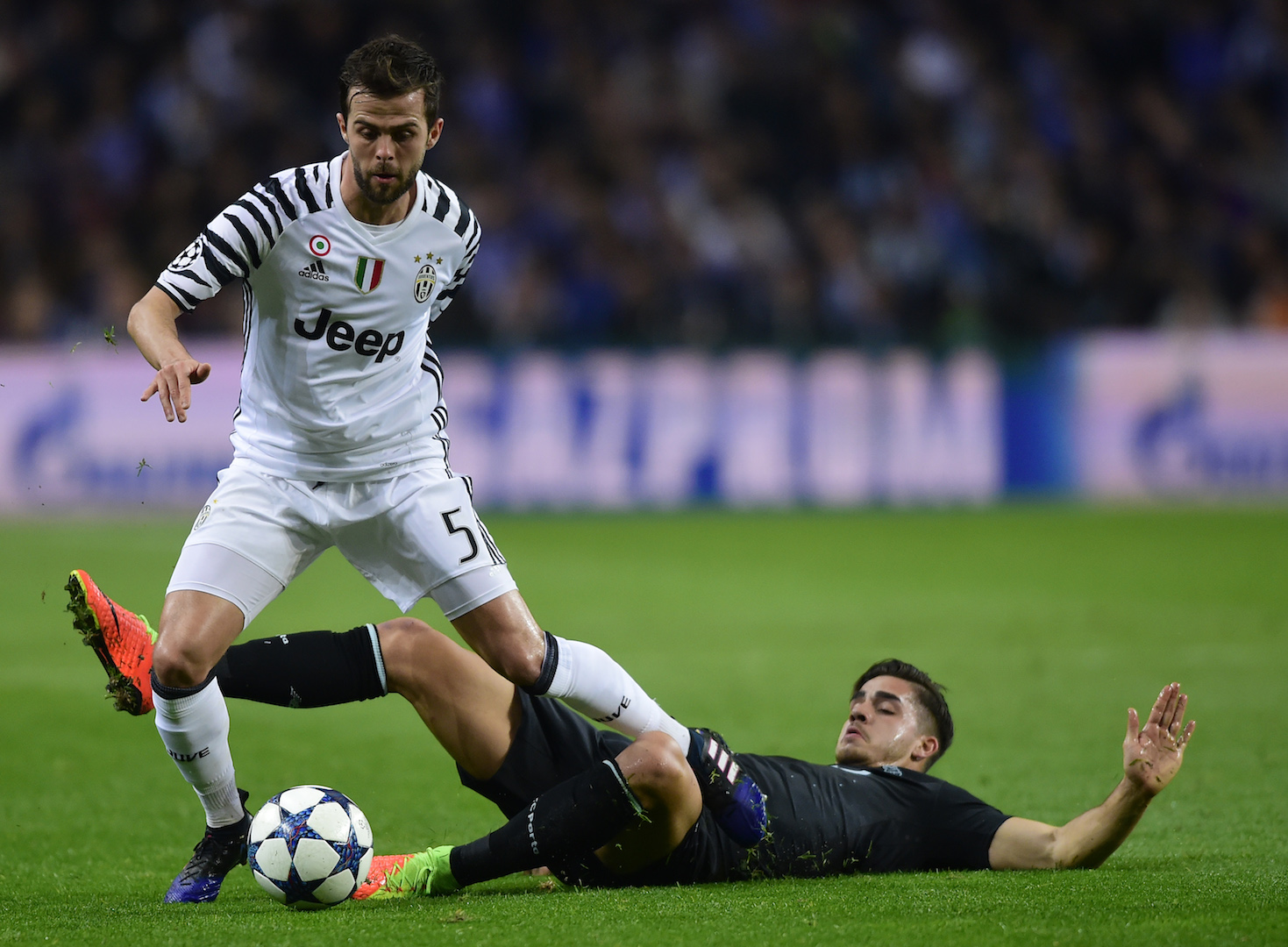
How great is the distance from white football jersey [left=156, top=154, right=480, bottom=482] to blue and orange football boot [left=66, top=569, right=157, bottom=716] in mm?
584

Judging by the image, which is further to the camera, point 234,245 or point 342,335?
point 342,335

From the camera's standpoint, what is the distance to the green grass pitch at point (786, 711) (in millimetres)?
3627

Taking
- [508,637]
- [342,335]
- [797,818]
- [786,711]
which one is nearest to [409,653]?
[508,637]

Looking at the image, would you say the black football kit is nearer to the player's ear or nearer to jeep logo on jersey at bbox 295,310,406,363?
the player's ear

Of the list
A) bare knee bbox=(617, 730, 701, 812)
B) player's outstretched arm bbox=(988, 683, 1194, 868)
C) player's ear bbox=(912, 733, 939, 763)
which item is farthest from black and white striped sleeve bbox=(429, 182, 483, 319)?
player's outstretched arm bbox=(988, 683, 1194, 868)

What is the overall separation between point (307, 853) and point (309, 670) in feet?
2.09

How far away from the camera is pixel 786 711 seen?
6.89m

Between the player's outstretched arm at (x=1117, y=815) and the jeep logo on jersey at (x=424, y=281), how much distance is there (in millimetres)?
2221

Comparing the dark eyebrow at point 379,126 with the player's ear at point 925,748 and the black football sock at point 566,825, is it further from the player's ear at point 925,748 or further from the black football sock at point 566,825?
the player's ear at point 925,748

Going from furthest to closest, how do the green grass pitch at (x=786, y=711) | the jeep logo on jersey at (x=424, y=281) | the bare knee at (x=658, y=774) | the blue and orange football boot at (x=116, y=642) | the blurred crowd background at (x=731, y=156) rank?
the blurred crowd background at (x=731, y=156) < the jeep logo on jersey at (x=424, y=281) < the blue and orange football boot at (x=116, y=642) < the bare knee at (x=658, y=774) < the green grass pitch at (x=786, y=711)

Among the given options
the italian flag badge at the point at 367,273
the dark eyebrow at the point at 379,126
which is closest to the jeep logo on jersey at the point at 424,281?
the italian flag badge at the point at 367,273

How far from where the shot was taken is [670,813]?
3.90 m

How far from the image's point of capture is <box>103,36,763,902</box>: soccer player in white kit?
164 inches

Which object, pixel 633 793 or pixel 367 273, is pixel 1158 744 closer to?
pixel 633 793
